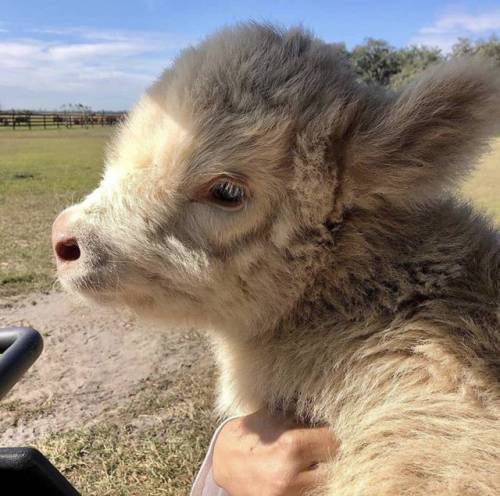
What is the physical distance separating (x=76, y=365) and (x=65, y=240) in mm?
3718

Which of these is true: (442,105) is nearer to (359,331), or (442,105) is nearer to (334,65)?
(334,65)

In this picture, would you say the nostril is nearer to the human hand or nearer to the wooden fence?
the human hand

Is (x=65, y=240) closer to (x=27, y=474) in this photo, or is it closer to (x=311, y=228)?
(x=27, y=474)

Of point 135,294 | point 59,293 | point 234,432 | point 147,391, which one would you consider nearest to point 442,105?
point 135,294

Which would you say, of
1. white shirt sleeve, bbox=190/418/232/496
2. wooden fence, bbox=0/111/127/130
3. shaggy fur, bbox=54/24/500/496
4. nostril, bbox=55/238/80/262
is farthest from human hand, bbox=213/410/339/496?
wooden fence, bbox=0/111/127/130

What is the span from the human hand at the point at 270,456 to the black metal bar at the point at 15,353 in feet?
2.62

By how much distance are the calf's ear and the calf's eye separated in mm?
365

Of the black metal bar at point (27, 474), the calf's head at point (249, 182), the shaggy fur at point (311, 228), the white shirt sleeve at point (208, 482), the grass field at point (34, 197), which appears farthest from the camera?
the grass field at point (34, 197)

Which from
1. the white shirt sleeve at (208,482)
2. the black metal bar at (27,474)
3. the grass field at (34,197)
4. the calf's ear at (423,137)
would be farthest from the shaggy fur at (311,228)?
the grass field at (34,197)

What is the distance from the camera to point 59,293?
23.5 feet

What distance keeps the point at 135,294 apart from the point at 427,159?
115cm

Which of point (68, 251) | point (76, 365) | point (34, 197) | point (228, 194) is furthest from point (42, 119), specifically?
point (228, 194)

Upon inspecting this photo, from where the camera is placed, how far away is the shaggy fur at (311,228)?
1755 millimetres

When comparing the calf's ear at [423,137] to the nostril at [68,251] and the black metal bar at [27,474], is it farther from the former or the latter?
the black metal bar at [27,474]
